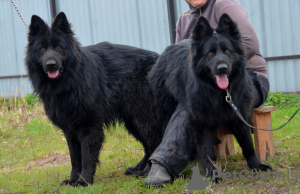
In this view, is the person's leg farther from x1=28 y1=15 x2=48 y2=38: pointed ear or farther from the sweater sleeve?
x1=28 y1=15 x2=48 y2=38: pointed ear

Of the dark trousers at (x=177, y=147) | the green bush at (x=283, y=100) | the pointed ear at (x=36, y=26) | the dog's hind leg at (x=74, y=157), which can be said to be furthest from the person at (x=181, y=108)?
the green bush at (x=283, y=100)

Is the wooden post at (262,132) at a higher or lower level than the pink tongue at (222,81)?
lower

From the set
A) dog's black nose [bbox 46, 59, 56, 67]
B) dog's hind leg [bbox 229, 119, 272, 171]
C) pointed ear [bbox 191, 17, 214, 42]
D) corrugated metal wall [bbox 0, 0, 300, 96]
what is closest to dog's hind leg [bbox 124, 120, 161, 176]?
dog's hind leg [bbox 229, 119, 272, 171]

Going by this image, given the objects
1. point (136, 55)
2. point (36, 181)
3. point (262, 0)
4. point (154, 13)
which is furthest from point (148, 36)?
point (36, 181)

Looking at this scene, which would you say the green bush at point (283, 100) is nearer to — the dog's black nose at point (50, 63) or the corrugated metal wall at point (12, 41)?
the dog's black nose at point (50, 63)

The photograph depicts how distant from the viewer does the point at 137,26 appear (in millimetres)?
9891

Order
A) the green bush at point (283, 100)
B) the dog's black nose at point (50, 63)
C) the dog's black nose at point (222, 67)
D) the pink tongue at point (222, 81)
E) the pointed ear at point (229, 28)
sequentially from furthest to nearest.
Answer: the green bush at point (283, 100) → the dog's black nose at point (50, 63) → the pointed ear at point (229, 28) → the pink tongue at point (222, 81) → the dog's black nose at point (222, 67)

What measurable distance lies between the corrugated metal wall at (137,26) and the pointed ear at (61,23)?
175 inches

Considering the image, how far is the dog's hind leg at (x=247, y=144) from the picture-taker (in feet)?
12.8

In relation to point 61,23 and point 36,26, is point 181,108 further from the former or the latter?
point 36,26

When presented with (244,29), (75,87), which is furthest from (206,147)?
(75,87)

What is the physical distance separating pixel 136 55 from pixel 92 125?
110 cm

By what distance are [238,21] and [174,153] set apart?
1568 mm

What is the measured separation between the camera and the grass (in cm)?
365
